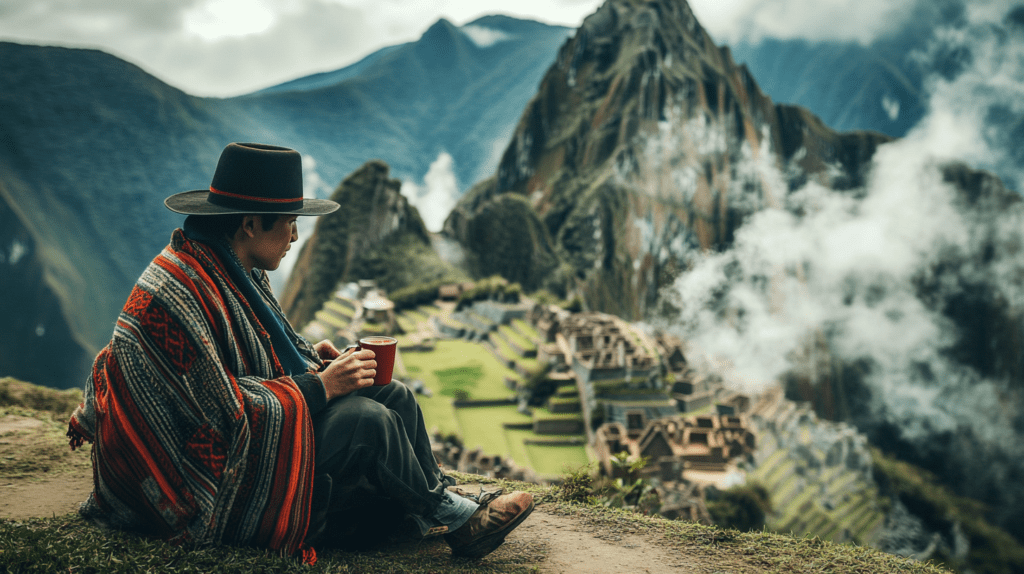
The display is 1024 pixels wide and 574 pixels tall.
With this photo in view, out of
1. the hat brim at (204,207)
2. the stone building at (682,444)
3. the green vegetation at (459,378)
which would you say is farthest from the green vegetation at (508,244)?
the hat brim at (204,207)

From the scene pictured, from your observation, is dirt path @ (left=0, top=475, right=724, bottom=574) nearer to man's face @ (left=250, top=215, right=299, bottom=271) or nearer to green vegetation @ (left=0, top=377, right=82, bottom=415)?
man's face @ (left=250, top=215, right=299, bottom=271)

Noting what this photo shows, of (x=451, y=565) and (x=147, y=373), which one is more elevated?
(x=147, y=373)

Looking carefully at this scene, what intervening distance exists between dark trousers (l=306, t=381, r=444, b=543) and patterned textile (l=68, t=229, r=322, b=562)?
98 millimetres

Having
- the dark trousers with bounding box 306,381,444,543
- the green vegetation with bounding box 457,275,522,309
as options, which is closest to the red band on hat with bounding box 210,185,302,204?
the dark trousers with bounding box 306,381,444,543

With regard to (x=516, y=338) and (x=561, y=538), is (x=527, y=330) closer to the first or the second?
(x=516, y=338)

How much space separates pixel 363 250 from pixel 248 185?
63.8m

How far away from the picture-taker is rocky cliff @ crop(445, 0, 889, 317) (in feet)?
283

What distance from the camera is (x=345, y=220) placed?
65000 millimetres

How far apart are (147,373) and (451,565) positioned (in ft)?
4.99

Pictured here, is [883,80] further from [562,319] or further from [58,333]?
[58,333]

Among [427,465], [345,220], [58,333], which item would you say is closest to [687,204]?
[345,220]

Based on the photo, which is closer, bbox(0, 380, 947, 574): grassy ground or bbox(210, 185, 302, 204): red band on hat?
bbox(0, 380, 947, 574): grassy ground

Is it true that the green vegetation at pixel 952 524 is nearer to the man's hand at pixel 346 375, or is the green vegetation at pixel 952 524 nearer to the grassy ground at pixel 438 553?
the grassy ground at pixel 438 553

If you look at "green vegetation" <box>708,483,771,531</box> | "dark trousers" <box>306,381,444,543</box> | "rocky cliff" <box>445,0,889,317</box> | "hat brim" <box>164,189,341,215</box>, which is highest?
"rocky cliff" <box>445,0,889,317</box>
